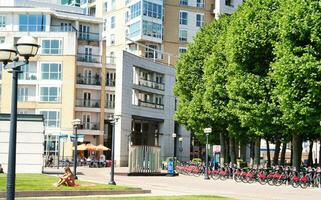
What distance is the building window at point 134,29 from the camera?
296ft

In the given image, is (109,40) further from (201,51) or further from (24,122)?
(24,122)

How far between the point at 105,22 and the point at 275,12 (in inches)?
2309

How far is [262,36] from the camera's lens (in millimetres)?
45406

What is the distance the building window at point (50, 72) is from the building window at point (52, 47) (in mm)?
1748

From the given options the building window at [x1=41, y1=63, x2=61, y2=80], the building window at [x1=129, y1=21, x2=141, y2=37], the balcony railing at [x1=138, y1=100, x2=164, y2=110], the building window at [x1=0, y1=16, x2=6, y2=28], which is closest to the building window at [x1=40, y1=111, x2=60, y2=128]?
the building window at [x1=41, y1=63, x2=61, y2=80]

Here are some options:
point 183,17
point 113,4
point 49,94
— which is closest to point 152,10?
point 183,17

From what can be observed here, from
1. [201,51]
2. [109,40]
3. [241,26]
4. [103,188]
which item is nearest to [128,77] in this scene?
[201,51]

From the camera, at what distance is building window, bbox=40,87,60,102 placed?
8075cm

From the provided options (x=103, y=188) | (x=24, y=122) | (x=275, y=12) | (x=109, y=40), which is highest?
(x=109, y=40)

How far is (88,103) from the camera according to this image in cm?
8394

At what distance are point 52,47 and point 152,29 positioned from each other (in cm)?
1638

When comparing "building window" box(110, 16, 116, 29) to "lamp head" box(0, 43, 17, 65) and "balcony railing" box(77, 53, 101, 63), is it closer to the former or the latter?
"balcony railing" box(77, 53, 101, 63)

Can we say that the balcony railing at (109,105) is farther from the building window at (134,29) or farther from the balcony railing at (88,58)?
the building window at (134,29)

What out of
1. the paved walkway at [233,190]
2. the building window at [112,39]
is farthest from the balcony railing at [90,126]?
the paved walkway at [233,190]
